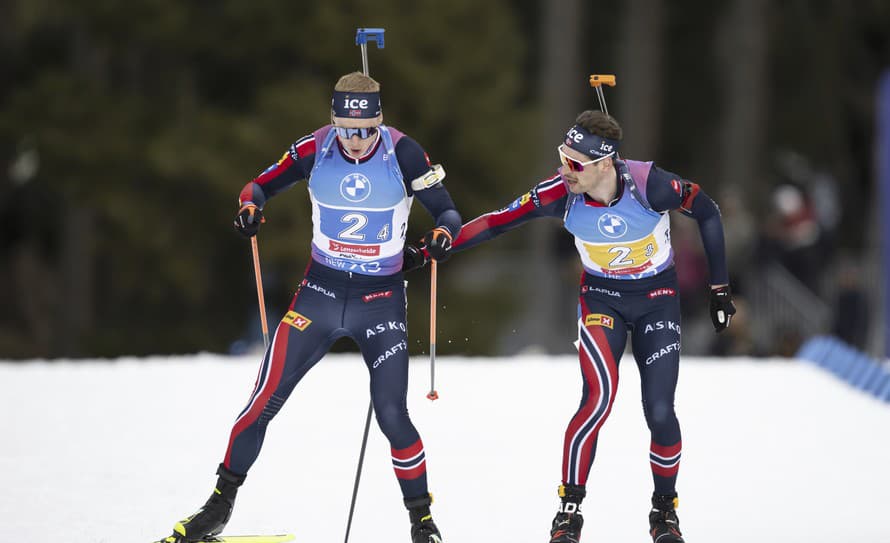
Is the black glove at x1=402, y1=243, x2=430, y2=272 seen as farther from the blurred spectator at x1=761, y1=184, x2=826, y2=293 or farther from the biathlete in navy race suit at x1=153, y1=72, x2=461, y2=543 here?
the blurred spectator at x1=761, y1=184, x2=826, y2=293

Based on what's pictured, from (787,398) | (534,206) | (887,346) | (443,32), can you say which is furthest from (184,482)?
(443,32)

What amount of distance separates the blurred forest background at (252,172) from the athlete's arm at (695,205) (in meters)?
8.13

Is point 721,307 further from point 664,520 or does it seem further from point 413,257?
point 413,257

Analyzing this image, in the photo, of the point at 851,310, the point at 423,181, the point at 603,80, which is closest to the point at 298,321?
the point at 423,181

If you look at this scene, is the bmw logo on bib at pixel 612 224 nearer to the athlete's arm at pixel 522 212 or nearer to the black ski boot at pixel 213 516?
the athlete's arm at pixel 522 212

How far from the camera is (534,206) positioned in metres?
7.89

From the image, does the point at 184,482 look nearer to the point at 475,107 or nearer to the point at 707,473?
the point at 707,473

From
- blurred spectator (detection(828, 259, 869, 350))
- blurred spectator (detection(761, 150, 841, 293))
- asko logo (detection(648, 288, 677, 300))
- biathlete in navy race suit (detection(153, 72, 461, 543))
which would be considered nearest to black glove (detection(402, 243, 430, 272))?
biathlete in navy race suit (detection(153, 72, 461, 543))

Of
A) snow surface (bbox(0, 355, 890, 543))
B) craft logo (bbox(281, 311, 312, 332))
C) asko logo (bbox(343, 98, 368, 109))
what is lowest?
snow surface (bbox(0, 355, 890, 543))

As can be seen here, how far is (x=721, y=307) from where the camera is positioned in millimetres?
7867

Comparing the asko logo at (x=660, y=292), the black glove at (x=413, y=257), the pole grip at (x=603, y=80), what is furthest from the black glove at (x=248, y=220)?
the asko logo at (x=660, y=292)

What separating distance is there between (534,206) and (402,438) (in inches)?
49.5

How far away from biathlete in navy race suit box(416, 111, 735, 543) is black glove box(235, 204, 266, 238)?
1281mm

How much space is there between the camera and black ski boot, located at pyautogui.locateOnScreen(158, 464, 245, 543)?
7523 mm
